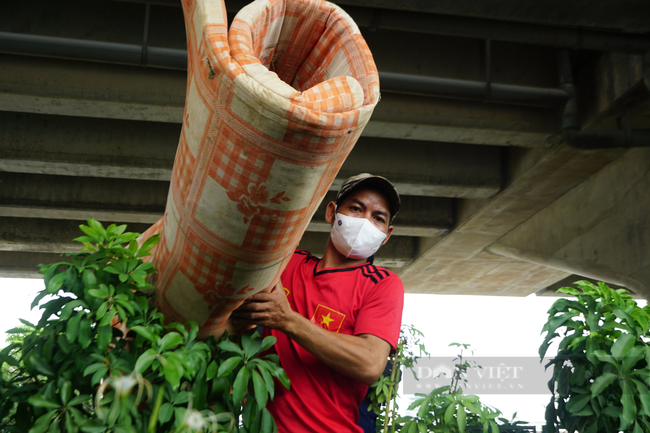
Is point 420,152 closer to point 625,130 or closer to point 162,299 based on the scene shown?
point 625,130

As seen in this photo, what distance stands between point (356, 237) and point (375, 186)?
0.25 m

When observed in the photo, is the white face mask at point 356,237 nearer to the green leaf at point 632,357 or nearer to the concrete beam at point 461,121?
the green leaf at point 632,357

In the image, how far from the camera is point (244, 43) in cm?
104

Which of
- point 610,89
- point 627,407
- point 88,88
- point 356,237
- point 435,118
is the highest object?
point 610,89

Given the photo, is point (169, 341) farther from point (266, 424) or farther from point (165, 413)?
point (266, 424)

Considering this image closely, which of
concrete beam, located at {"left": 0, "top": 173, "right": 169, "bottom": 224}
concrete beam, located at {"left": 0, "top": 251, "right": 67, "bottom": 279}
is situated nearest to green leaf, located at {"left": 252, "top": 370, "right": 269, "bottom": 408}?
concrete beam, located at {"left": 0, "top": 173, "right": 169, "bottom": 224}

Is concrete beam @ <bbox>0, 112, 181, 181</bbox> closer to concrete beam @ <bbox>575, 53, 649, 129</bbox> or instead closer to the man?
the man

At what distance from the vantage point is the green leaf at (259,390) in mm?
1368

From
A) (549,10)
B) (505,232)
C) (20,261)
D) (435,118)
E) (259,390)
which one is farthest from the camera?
(20,261)

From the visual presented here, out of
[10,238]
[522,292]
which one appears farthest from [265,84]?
[522,292]

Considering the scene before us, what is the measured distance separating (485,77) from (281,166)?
443cm

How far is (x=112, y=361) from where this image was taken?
127 centimetres

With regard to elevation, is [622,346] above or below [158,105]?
below

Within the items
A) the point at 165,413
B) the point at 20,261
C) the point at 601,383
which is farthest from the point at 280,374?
the point at 20,261
